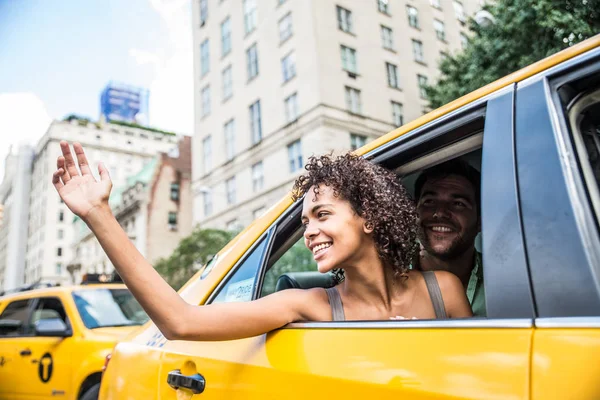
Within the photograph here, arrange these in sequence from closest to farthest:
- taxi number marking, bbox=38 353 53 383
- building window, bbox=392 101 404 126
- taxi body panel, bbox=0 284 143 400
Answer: taxi body panel, bbox=0 284 143 400
taxi number marking, bbox=38 353 53 383
building window, bbox=392 101 404 126

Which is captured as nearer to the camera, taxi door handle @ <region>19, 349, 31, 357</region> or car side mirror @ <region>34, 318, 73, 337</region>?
car side mirror @ <region>34, 318, 73, 337</region>

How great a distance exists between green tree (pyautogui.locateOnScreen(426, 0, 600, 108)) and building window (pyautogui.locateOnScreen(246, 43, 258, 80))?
15894mm

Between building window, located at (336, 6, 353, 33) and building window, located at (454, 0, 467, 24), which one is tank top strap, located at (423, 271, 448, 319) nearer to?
building window, located at (336, 6, 353, 33)

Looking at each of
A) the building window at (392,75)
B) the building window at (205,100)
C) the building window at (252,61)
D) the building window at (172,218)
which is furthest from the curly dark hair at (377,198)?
the building window at (172,218)

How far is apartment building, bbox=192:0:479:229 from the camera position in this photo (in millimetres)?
24984

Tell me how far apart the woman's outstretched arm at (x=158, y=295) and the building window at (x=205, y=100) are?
1267 inches

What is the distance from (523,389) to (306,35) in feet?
84.0

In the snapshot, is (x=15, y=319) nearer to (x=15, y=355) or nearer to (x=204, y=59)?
(x=15, y=355)

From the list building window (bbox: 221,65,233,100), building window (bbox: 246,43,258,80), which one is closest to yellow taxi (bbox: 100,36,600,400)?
building window (bbox: 246,43,258,80)

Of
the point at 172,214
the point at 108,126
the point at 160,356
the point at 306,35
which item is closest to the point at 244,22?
the point at 306,35

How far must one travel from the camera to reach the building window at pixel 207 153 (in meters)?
32.6

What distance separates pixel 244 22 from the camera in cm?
3047

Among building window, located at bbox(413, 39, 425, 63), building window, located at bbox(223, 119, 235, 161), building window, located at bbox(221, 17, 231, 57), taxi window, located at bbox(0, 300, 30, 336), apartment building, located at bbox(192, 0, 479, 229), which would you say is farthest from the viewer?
building window, located at bbox(221, 17, 231, 57)

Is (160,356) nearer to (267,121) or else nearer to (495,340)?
(495,340)
